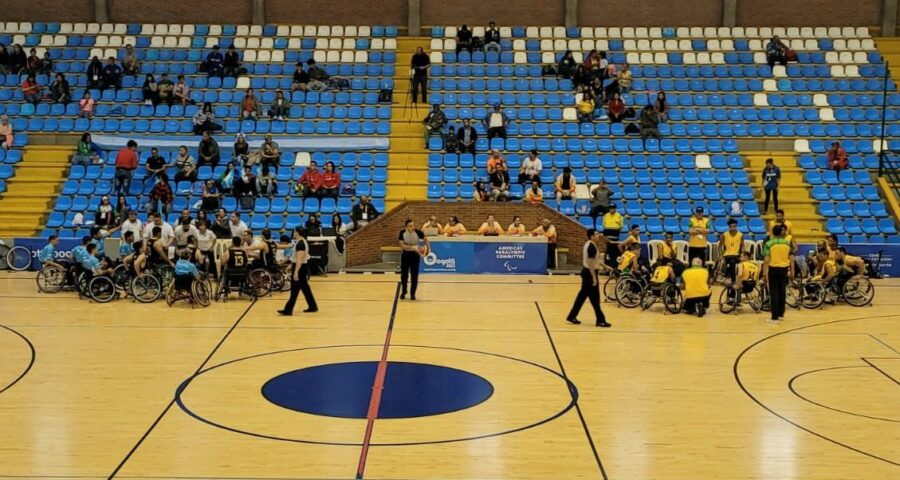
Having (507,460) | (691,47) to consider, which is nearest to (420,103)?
(691,47)

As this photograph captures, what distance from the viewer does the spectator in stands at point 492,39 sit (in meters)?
29.9

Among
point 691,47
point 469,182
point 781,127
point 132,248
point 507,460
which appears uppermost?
point 691,47

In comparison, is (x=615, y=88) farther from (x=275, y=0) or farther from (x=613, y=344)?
(x=613, y=344)

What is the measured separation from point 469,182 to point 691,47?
10011 millimetres

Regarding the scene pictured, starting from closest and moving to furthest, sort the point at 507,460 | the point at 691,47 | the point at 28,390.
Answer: the point at 507,460
the point at 28,390
the point at 691,47

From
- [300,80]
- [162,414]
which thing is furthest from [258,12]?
[162,414]

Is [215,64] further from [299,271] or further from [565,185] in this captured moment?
[299,271]

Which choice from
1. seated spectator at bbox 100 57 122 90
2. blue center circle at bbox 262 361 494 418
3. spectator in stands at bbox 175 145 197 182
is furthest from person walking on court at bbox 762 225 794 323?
seated spectator at bbox 100 57 122 90

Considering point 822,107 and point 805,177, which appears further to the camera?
point 822,107

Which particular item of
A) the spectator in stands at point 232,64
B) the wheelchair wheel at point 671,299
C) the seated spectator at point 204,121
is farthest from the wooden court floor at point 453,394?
the spectator in stands at point 232,64

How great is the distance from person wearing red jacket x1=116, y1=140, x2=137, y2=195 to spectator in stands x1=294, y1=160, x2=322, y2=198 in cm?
410

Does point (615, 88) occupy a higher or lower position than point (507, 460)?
higher

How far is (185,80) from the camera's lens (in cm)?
2852

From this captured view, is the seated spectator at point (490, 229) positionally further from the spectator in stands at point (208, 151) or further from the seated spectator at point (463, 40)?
the seated spectator at point (463, 40)
